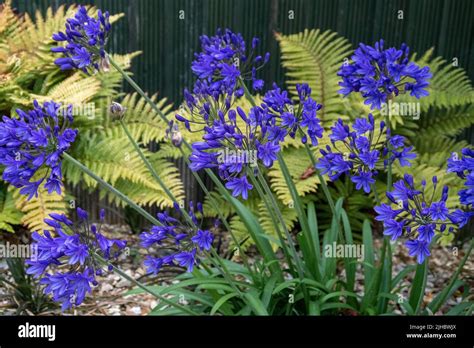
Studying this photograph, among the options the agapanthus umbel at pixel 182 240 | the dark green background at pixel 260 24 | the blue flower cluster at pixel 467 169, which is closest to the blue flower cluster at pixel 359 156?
the blue flower cluster at pixel 467 169

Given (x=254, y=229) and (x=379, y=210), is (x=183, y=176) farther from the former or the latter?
(x=379, y=210)

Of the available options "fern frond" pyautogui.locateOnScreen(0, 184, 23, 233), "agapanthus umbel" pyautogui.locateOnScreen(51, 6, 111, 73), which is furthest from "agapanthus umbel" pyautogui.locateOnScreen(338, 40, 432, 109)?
"fern frond" pyautogui.locateOnScreen(0, 184, 23, 233)

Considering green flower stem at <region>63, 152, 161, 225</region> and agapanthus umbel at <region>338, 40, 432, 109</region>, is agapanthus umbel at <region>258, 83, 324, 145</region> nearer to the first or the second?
agapanthus umbel at <region>338, 40, 432, 109</region>

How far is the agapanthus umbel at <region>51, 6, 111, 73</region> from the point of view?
237cm

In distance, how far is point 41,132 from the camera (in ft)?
6.99

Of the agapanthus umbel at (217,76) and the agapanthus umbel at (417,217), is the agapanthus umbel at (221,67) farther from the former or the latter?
the agapanthus umbel at (417,217)

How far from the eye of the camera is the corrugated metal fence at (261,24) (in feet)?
15.3

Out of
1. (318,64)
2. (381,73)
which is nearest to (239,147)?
(381,73)

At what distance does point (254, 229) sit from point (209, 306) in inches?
17.2

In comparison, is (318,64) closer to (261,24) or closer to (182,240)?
(261,24)

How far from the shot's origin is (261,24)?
471 cm

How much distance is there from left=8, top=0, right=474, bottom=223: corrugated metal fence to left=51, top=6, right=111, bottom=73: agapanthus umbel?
2.28 metres

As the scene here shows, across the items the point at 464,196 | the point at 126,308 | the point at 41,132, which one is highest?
the point at 41,132
